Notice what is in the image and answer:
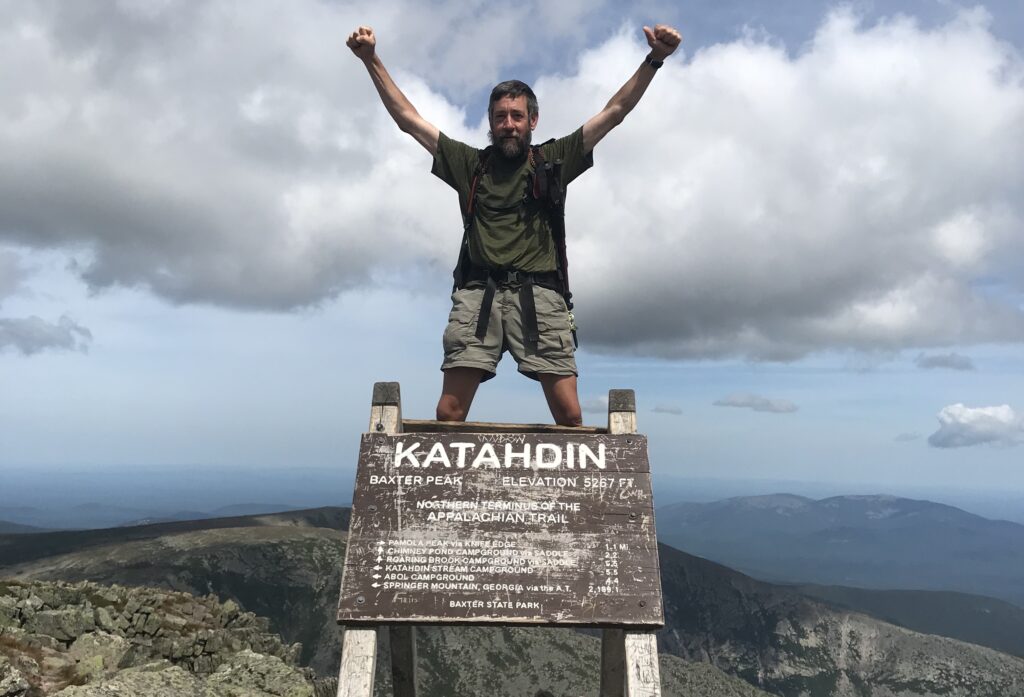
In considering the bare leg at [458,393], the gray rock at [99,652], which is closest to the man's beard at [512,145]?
the bare leg at [458,393]

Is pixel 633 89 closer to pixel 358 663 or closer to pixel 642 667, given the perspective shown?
pixel 642 667

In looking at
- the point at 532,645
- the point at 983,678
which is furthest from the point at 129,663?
the point at 983,678

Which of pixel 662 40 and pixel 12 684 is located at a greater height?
pixel 662 40

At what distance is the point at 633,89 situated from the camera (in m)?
7.70

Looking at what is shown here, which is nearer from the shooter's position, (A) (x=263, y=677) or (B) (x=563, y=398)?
(B) (x=563, y=398)

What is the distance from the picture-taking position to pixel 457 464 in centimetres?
583

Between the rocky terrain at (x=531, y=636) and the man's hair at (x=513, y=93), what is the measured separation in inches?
1625

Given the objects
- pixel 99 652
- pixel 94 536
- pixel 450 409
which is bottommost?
pixel 94 536

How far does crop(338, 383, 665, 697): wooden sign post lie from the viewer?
5.14 meters

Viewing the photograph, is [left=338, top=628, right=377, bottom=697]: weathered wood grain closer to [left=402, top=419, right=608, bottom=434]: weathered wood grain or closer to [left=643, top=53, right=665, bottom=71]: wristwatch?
[left=402, top=419, right=608, bottom=434]: weathered wood grain

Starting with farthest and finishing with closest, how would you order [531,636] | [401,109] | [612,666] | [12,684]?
[531,636]
[12,684]
[401,109]
[612,666]

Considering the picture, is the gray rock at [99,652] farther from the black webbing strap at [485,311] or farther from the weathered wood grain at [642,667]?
the weathered wood grain at [642,667]

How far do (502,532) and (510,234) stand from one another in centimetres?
358

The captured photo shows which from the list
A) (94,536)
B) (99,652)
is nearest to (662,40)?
(99,652)
